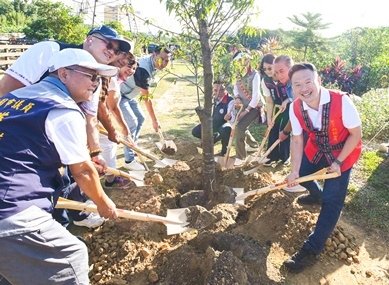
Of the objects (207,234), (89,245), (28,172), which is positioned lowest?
(89,245)

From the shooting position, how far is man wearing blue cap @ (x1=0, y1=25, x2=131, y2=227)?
256 centimetres

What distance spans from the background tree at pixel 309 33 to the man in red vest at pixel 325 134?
45.4ft

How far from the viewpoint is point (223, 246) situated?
2926 mm

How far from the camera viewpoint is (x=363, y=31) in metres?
15.0

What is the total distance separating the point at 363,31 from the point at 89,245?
1577 cm

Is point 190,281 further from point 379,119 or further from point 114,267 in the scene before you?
point 379,119

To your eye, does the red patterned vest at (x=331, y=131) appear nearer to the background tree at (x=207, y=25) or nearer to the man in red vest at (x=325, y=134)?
the man in red vest at (x=325, y=134)

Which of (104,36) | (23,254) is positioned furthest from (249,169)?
(23,254)

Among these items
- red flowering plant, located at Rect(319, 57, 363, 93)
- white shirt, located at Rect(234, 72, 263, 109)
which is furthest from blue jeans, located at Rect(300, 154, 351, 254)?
red flowering plant, located at Rect(319, 57, 363, 93)

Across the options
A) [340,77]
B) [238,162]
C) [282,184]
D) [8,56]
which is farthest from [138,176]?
[8,56]

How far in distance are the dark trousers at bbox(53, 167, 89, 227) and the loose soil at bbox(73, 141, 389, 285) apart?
24 centimetres

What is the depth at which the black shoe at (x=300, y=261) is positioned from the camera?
289 cm

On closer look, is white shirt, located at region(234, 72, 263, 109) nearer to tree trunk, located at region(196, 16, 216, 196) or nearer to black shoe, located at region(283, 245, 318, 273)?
tree trunk, located at region(196, 16, 216, 196)

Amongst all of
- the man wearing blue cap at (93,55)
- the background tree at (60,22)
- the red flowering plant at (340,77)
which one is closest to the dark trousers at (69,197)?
the man wearing blue cap at (93,55)
